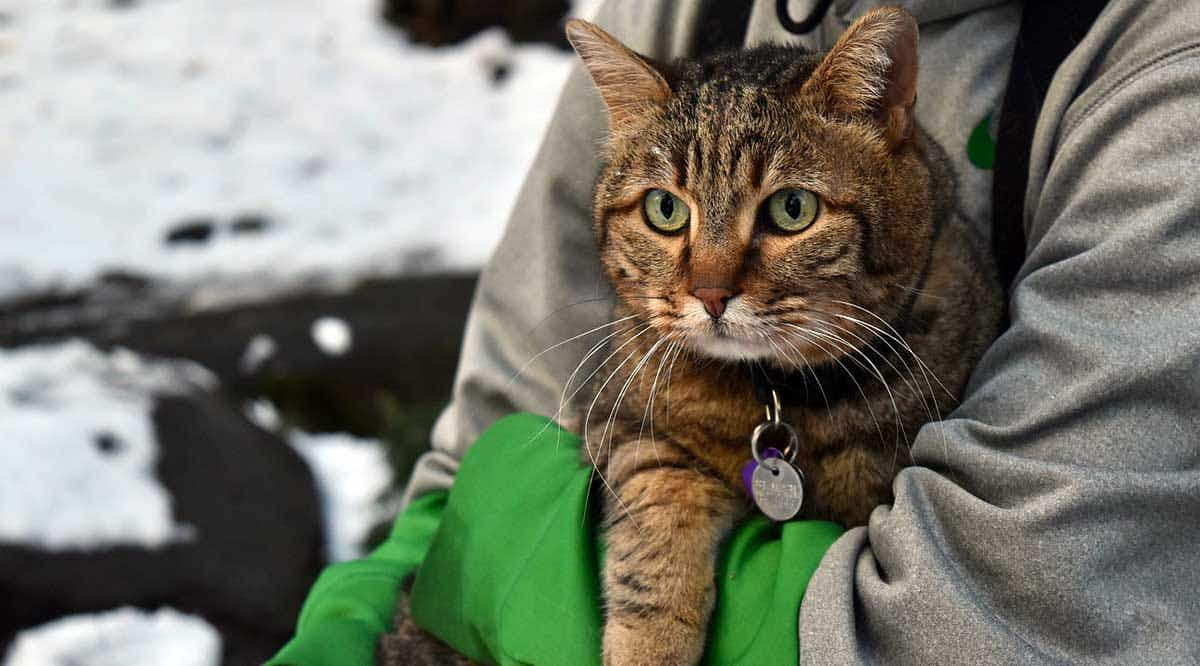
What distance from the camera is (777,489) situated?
1609 mm

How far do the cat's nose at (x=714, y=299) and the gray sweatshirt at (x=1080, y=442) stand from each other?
0.34m

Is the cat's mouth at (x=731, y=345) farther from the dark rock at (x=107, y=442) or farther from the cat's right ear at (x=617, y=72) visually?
the dark rock at (x=107, y=442)

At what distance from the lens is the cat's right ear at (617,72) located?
1.78 metres

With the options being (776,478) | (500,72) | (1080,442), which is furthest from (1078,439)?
(500,72)

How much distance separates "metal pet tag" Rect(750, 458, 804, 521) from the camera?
159cm

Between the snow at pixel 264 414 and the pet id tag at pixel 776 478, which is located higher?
the pet id tag at pixel 776 478

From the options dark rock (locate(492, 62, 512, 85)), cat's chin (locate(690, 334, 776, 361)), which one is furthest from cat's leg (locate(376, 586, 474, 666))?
dark rock (locate(492, 62, 512, 85))

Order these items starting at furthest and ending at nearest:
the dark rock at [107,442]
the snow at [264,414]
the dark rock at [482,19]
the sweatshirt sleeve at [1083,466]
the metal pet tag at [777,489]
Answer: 1. the dark rock at [482,19]
2. the snow at [264,414]
3. the dark rock at [107,442]
4. the metal pet tag at [777,489]
5. the sweatshirt sleeve at [1083,466]

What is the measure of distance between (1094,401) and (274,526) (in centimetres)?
288

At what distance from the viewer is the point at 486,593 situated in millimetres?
1680

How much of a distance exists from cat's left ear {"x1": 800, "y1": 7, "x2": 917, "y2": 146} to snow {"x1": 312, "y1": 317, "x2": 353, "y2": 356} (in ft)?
9.62

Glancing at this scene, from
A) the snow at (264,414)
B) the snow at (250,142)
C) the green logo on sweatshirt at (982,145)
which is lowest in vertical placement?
the snow at (264,414)

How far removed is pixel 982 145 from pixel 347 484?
2744 mm

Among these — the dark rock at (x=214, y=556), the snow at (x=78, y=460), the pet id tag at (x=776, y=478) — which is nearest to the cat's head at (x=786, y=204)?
the pet id tag at (x=776, y=478)
